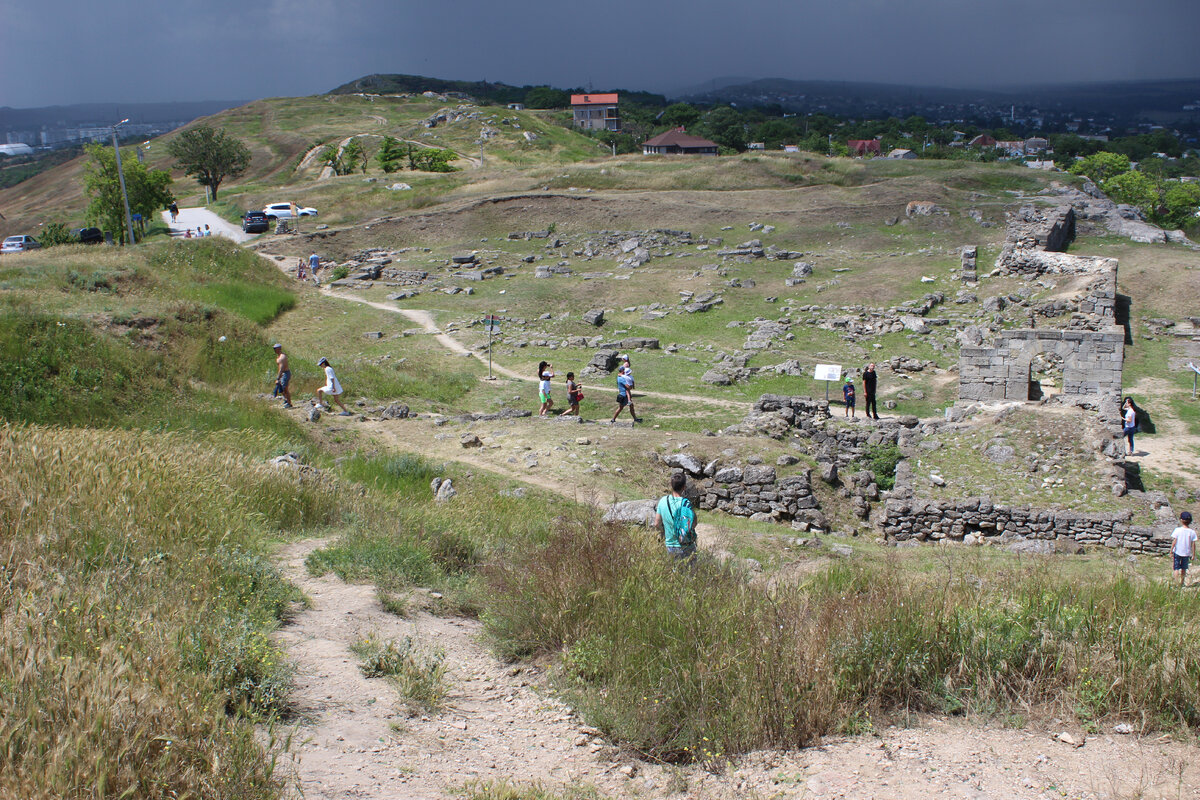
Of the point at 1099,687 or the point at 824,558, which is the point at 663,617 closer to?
the point at 1099,687

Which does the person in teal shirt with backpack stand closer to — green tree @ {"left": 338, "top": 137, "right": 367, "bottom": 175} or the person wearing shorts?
the person wearing shorts

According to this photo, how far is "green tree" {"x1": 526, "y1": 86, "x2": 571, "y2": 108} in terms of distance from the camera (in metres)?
151

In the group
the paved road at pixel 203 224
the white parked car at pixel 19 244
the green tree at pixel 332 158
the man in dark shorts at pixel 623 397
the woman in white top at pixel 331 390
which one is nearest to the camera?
the woman in white top at pixel 331 390

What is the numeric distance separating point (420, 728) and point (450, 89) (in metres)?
192

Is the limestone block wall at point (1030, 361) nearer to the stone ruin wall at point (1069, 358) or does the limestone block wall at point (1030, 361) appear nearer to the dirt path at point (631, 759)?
the stone ruin wall at point (1069, 358)

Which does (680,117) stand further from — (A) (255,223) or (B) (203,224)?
(A) (255,223)

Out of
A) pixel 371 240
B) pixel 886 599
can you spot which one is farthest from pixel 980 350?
pixel 371 240

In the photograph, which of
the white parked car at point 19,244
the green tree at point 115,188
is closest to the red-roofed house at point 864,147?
the green tree at point 115,188

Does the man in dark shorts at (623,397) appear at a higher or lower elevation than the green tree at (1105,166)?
lower

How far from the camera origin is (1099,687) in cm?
461

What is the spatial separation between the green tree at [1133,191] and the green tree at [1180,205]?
1043mm

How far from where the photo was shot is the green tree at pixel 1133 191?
68.1 m

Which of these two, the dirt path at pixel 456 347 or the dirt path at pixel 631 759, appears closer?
the dirt path at pixel 631 759

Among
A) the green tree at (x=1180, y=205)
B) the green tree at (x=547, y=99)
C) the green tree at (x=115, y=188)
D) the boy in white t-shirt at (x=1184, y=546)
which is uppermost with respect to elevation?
the green tree at (x=547, y=99)
